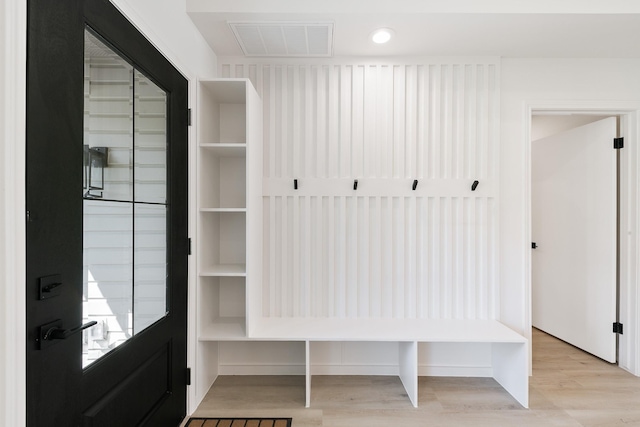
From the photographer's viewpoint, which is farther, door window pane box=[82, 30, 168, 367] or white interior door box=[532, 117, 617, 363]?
white interior door box=[532, 117, 617, 363]

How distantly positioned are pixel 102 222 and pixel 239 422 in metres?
1.42

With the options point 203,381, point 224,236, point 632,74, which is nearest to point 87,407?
point 203,381

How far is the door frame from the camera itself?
2.55 meters

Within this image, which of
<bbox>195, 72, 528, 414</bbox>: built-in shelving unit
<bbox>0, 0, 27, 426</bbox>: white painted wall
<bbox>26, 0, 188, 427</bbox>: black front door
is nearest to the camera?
<bbox>0, 0, 27, 426</bbox>: white painted wall

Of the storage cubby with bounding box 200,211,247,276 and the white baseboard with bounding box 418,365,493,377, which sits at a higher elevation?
the storage cubby with bounding box 200,211,247,276

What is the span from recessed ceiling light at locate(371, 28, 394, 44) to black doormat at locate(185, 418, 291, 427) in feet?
7.99

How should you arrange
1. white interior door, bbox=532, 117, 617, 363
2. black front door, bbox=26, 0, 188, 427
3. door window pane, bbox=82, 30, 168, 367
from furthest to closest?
white interior door, bbox=532, 117, 617, 363 < door window pane, bbox=82, 30, 168, 367 < black front door, bbox=26, 0, 188, 427

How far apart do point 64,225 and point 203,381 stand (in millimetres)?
1598

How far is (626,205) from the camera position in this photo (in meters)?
2.65

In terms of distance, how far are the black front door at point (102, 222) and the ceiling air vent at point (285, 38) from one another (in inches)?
22.9

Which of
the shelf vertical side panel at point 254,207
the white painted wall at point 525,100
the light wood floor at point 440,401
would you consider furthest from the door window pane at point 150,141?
A: the white painted wall at point 525,100

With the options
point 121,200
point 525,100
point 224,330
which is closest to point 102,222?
point 121,200

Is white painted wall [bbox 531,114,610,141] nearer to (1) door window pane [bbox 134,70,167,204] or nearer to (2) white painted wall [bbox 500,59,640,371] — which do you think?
(2) white painted wall [bbox 500,59,640,371]

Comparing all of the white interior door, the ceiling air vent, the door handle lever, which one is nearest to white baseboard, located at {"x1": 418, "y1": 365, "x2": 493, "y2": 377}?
the white interior door
